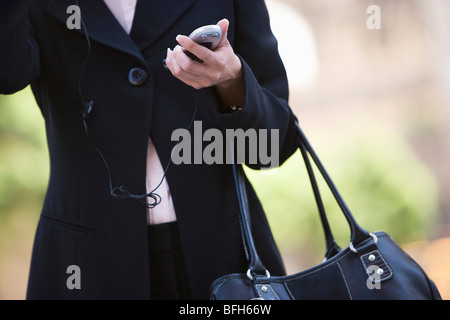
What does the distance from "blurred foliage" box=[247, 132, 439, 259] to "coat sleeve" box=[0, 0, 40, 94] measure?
2.81 metres

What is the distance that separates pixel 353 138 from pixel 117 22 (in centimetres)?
344

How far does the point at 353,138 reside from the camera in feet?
14.2

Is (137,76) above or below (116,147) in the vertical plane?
above

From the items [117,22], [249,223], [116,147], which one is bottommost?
[249,223]

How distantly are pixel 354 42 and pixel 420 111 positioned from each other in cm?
88

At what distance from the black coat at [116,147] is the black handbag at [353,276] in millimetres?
105

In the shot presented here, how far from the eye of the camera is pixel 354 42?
5.23 meters

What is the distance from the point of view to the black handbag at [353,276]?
3.40 feet

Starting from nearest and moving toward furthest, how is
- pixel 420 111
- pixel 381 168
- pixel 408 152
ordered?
pixel 381 168 → pixel 408 152 → pixel 420 111

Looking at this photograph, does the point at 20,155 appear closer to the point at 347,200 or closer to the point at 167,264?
the point at 347,200

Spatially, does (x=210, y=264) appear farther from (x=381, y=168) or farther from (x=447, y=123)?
(x=447, y=123)

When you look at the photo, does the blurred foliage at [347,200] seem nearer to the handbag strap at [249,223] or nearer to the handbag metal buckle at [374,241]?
the handbag strap at [249,223]

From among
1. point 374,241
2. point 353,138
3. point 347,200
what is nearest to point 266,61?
point 374,241
